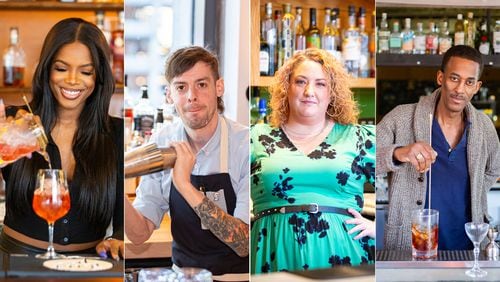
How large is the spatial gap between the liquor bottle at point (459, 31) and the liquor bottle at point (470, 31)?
2cm

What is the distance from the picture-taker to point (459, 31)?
416 cm

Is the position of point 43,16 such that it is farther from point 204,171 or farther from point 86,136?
point 204,171

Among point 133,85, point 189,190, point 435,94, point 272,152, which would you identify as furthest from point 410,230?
point 133,85

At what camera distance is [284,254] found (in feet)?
11.3

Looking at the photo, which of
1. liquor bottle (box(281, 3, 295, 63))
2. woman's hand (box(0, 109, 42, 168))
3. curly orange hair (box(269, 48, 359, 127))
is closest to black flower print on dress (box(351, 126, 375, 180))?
curly orange hair (box(269, 48, 359, 127))

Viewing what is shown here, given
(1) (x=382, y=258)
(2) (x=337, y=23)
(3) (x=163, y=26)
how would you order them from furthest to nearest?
(1) (x=382, y=258), (2) (x=337, y=23), (3) (x=163, y=26)

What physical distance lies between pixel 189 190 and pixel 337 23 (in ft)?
2.96

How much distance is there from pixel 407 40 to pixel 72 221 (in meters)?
1.83

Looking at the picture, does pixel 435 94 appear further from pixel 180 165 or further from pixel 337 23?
pixel 180 165

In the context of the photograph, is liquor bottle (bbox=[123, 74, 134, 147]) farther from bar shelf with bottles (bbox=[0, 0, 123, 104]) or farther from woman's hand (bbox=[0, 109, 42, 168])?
woman's hand (bbox=[0, 109, 42, 168])

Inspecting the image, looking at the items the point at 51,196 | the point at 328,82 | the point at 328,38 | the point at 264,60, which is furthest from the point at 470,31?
the point at 51,196

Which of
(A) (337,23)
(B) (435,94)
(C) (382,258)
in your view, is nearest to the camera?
(A) (337,23)

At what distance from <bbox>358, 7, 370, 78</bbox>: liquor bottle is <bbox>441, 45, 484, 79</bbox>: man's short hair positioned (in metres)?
0.75

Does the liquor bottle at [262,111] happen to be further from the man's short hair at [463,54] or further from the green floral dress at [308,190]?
the man's short hair at [463,54]
